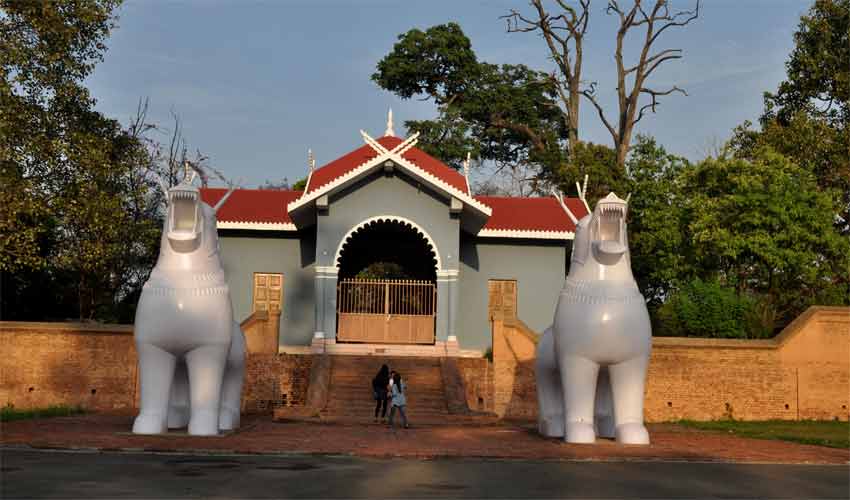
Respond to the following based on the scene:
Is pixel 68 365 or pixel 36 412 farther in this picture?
pixel 68 365

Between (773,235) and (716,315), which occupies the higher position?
(773,235)

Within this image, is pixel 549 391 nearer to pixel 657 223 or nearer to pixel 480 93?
pixel 657 223

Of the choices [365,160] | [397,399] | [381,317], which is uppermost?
[365,160]

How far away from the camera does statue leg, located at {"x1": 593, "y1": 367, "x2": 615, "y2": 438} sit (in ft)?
53.8

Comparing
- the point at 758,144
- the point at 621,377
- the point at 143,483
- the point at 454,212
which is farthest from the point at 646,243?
the point at 143,483

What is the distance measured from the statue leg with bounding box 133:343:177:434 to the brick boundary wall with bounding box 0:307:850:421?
8209 mm

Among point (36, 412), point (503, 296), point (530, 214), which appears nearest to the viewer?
point (36, 412)

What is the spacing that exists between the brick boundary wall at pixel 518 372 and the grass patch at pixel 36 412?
35 centimetres

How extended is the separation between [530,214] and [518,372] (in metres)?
6.96

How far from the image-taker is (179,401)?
16.6m

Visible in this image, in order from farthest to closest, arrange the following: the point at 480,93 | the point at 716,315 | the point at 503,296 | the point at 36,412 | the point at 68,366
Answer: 1. the point at 480,93
2. the point at 503,296
3. the point at 716,315
4. the point at 68,366
5. the point at 36,412

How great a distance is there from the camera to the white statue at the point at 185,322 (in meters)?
15.4

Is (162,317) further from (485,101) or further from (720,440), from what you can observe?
(485,101)

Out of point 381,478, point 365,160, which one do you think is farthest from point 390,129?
point 381,478
